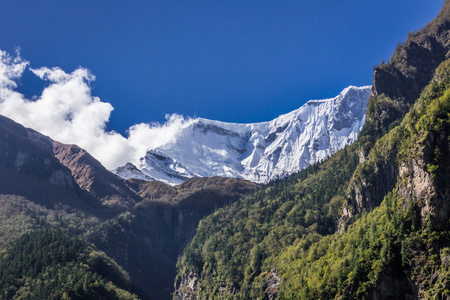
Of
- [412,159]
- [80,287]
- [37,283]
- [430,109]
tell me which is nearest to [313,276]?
[412,159]

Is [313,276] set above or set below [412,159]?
below

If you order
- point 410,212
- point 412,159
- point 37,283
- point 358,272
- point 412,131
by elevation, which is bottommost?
point 37,283

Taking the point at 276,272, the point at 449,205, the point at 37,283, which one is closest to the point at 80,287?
the point at 37,283

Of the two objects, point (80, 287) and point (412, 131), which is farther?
point (80, 287)

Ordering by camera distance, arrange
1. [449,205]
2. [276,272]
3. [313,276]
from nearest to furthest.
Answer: [449,205] < [313,276] < [276,272]

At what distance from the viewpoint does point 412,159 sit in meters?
117

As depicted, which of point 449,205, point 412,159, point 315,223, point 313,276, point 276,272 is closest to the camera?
point 449,205

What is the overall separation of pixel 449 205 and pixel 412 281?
20.2 metres

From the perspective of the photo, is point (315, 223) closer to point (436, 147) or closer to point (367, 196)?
point (367, 196)

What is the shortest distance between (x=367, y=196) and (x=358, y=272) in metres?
69.7

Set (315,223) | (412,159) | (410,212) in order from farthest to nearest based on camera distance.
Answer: (315,223), (412,159), (410,212)

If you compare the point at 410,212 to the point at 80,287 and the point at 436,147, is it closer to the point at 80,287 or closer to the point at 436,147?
the point at 436,147

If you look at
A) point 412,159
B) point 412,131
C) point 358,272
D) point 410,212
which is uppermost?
point 412,131

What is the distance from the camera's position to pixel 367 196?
178375mm
